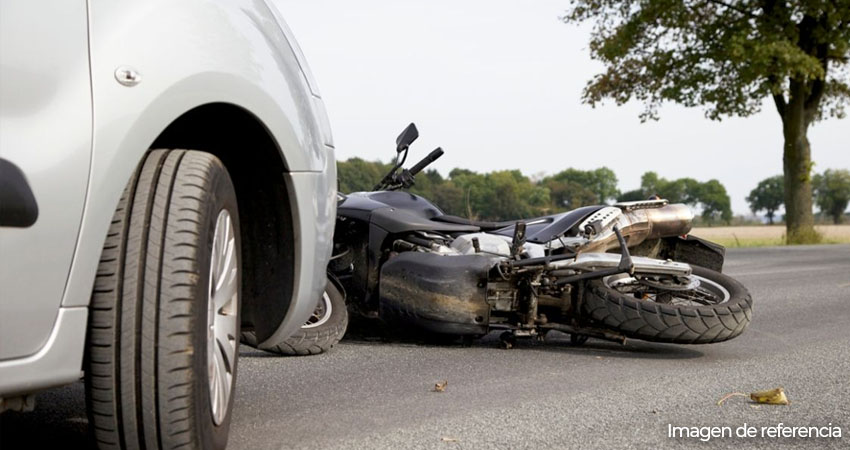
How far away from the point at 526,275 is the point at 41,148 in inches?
146

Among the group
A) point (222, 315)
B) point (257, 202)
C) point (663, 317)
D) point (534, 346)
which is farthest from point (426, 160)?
point (222, 315)

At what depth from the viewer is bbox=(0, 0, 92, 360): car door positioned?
204 cm

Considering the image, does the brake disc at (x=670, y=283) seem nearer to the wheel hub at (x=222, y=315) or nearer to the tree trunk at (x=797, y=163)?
the wheel hub at (x=222, y=315)

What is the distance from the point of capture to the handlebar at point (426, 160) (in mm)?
6379

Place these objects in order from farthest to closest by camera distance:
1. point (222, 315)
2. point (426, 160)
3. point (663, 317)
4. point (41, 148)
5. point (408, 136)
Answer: point (426, 160) → point (408, 136) → point (663, 317) → point (222, 315) → point (41, 148)

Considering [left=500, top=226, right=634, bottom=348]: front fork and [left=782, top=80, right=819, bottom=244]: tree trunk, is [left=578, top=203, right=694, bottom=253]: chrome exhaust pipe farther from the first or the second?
[left=782, top=80, right=819, bottom=244]: tree trunk

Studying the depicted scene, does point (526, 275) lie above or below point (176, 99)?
below

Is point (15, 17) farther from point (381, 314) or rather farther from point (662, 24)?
point (662, 24)

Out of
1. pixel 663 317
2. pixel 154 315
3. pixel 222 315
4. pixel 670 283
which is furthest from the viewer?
pixel 670 283

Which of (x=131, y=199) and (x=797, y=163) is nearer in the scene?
(x=131, y=199)

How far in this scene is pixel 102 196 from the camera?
2213 millimetres

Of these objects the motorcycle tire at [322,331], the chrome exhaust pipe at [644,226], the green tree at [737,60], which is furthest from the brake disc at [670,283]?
the green tree at [737,60]

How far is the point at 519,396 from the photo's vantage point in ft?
13.8

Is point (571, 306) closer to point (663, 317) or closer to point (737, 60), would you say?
point (663, 317)
